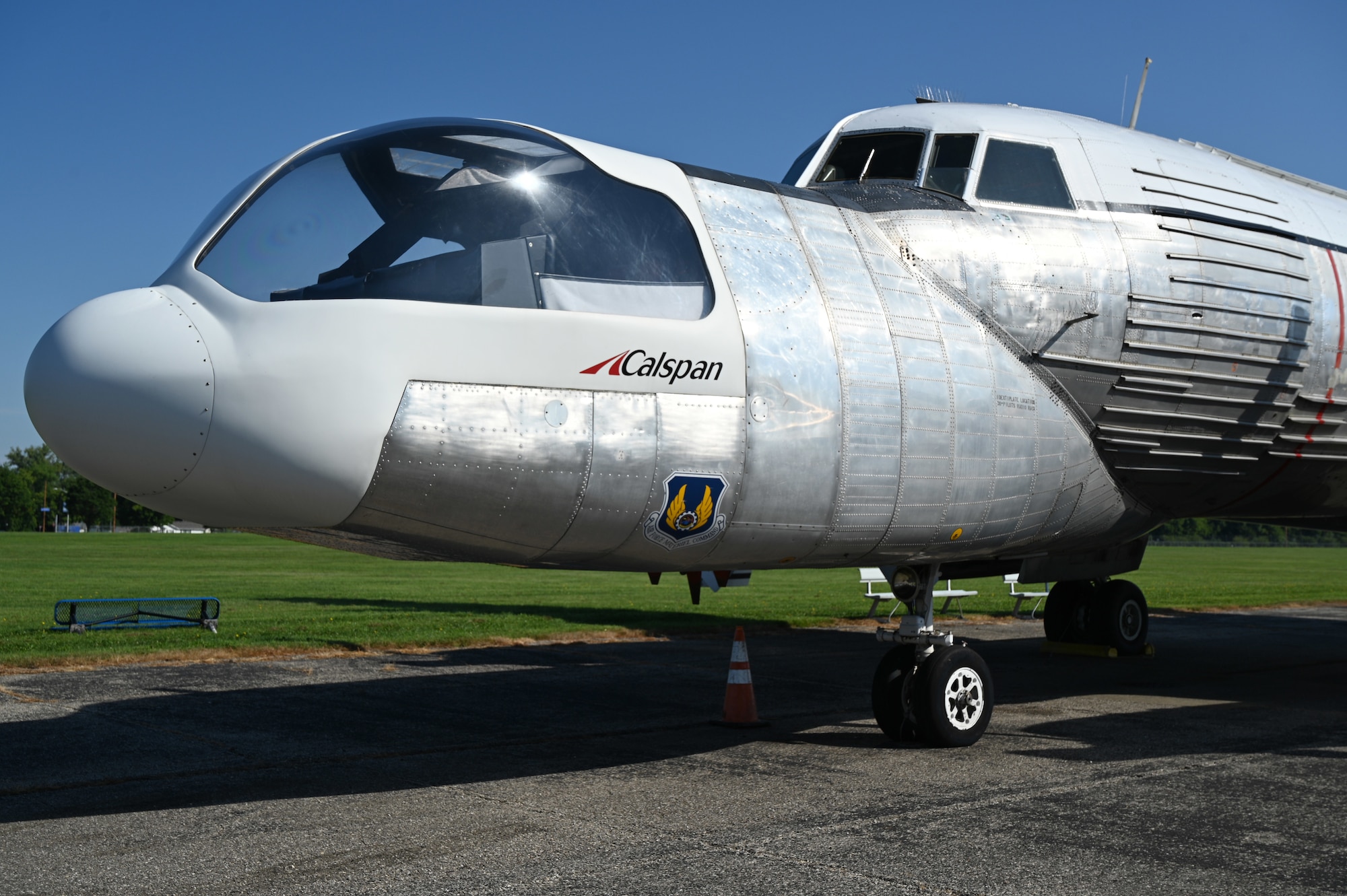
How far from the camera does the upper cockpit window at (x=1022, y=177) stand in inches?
337

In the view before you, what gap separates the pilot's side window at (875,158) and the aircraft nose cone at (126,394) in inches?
204

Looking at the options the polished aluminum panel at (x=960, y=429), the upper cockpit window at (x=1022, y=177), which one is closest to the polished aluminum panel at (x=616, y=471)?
the polished aluminum panel at (x=960, y=429)

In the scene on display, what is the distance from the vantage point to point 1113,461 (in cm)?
870

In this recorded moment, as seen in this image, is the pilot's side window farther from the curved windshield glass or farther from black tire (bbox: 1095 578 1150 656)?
black tire (bbox: 1095 578 1150 656)

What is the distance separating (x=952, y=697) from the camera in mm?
8664

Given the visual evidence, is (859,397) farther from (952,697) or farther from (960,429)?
(952,697)

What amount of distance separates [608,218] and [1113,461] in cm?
439

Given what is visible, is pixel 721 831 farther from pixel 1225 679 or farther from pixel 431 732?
pixel 1225 679

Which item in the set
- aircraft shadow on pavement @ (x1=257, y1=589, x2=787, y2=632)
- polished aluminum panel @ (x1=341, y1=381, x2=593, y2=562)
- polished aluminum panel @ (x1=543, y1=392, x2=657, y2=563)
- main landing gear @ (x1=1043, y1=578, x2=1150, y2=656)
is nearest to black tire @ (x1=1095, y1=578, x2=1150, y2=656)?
main landing gear @ (x1=1043, y1=578, x2=1150, y2=656)

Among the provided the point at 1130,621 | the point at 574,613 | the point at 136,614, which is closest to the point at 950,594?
the point at 1130,621

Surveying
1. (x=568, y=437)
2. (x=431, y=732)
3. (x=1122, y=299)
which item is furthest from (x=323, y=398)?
(x=1122, y=299)

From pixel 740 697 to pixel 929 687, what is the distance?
1807 millimetres

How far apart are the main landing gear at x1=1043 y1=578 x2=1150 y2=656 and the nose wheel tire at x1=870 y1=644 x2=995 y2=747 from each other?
7.03 metres

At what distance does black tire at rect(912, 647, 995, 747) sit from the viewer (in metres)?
8.51
